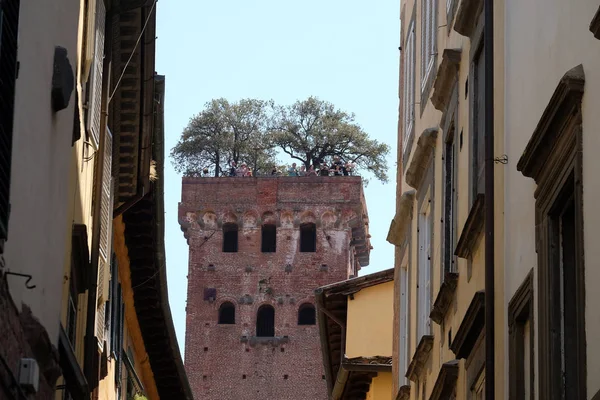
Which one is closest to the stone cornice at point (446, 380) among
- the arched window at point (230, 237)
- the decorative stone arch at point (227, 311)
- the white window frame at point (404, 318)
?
the white window frame at point (404, 318)

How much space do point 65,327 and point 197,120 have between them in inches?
2545

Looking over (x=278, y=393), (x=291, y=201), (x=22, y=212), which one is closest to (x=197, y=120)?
(x=291, y=201)

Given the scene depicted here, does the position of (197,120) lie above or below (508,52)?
above

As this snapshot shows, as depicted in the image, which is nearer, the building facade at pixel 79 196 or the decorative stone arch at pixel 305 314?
the building facade at pixel 79 196

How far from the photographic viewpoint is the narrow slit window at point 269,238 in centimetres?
7194

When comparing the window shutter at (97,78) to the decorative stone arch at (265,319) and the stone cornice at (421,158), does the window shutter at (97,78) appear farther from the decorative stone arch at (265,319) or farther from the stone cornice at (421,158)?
the decorative stone arch at (265,319)

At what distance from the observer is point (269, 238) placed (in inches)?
2849

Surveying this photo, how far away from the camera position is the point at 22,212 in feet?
27.0

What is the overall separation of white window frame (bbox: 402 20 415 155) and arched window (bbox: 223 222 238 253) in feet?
173

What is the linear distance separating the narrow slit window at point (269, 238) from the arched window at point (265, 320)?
243 centimetres

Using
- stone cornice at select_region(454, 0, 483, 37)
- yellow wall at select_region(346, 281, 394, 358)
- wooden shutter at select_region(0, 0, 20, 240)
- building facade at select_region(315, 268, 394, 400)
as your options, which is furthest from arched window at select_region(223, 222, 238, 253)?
wooden shutter at select_region(0, 0, 20, 240)

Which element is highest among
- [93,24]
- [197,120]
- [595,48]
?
[197,120]

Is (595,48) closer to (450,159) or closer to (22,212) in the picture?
(22,212)

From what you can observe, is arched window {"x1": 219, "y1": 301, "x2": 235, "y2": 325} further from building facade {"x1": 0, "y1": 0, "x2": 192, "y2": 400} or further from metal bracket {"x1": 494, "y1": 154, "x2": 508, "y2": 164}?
metal bracket {"x1": 494, "y1": 154, "x2": 508, "y2": 164}
